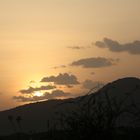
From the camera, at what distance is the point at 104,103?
26.5ft

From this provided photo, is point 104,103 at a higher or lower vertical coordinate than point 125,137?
higher

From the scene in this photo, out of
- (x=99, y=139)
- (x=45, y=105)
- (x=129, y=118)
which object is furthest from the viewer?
(x=45, y=105)

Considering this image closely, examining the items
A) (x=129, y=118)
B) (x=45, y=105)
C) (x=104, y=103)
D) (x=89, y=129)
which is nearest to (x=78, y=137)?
(x=89, y=129)

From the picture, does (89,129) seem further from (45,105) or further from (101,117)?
(45,105)

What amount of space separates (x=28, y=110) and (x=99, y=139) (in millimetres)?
77122

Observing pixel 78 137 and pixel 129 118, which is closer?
pixel 78 137

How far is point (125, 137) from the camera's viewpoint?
7.95 meters

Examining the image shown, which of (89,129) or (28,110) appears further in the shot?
(28,110)

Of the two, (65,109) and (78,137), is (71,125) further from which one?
(65,109)

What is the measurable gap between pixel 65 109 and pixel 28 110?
75738mm

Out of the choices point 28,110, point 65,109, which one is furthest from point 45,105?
point 65,109

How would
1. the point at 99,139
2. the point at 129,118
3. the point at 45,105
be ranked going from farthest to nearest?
the point at 45,105 < the point at 129,118 < the point at 99,139

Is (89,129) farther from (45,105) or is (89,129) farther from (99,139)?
(45,105)

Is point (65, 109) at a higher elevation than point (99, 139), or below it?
higher
